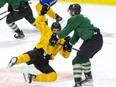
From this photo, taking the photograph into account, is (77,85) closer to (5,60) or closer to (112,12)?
(5,60)

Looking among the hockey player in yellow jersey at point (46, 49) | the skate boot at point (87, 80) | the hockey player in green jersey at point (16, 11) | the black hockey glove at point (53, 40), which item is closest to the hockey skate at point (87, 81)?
the skate boot at point (87, 80)

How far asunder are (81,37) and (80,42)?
6.45 feet

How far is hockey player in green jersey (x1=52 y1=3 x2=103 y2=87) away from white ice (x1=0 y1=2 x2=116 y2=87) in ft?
0.81

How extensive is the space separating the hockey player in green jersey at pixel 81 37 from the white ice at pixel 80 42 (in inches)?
9.7

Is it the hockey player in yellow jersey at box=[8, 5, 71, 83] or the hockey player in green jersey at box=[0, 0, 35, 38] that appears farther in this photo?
the hockey player in green jersey at box=[0, 0, 35, 38]

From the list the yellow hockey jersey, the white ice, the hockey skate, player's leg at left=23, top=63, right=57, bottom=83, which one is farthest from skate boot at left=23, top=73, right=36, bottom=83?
the hockey skate

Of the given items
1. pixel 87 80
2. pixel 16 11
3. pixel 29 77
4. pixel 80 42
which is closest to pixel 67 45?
pixel 87 80

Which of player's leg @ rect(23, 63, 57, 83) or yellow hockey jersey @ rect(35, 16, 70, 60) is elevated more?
yellow hockey jersey @ rect(35, 16, 70, 60)

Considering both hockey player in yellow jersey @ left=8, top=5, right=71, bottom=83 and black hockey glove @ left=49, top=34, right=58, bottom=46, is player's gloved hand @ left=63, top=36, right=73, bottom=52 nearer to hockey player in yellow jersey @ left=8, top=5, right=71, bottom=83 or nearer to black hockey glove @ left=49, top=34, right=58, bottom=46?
hockey player in yellow jersey @ left=8, top=5, right=71, bottom=83

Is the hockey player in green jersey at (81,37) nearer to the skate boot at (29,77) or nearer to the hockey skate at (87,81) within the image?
the hockey skate at (87,81)

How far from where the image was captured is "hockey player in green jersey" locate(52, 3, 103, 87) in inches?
174

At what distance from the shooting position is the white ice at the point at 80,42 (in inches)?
193

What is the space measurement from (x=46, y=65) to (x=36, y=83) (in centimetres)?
21

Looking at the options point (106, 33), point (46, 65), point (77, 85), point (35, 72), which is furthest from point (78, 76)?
point (106, 33)
